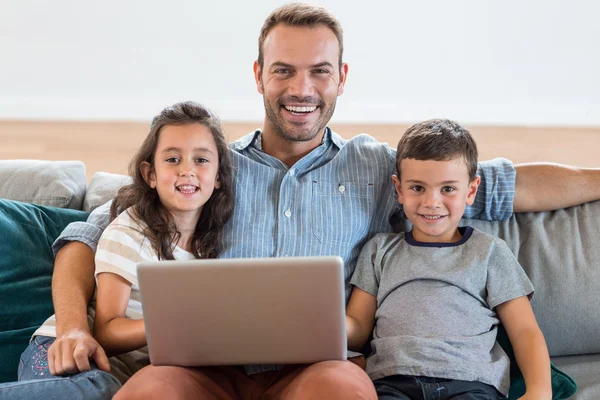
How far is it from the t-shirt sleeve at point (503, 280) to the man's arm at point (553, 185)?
26 cm

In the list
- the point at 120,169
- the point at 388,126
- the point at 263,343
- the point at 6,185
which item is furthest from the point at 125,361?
the point at 388,126

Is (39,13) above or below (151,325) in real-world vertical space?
above

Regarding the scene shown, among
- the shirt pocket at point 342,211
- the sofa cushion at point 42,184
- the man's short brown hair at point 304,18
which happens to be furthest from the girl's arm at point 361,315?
the sofa cushion at point 42,184

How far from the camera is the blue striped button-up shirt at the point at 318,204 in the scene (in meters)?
1.95

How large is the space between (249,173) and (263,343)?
667mm

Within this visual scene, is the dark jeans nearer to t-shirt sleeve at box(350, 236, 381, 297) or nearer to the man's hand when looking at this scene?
t-shirt sleeve at box(350, 236, 381, 297)

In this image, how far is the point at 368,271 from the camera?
1.91 m

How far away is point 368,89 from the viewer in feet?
15.5

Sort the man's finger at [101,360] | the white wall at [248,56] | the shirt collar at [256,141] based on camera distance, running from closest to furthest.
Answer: the man's finger at [101,360], the shirt collar at [256,141], the white wall at [248,56]

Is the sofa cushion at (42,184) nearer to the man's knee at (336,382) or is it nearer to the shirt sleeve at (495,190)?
the man's knee at (336,382)

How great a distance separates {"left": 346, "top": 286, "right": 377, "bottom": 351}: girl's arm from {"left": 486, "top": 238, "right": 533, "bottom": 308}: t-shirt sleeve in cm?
29

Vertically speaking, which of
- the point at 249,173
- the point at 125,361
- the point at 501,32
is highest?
the point at 501,32

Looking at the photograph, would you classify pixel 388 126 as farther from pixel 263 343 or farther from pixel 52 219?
pixel 263 343

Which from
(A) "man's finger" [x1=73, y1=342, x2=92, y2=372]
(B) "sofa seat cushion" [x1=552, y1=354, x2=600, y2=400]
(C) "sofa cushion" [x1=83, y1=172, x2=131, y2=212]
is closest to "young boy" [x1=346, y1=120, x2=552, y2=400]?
(B) "sofa seat cushion" [x1=552, y1=354, x2=600, y2=400]
